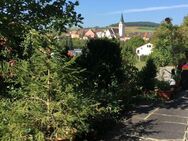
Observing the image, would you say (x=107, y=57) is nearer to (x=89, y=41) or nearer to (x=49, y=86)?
(x=89, y=41)

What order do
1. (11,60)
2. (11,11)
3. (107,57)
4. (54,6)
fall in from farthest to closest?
(107,57) < (11,60) < (54,6) < (11,11)

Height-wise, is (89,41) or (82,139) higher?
(89,41)

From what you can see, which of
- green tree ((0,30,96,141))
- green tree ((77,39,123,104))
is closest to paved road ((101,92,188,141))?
green tree ((77,39,123,104))

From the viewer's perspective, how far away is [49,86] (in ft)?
22.7

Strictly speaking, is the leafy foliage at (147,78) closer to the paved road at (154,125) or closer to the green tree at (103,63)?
the paved road at (154,125)

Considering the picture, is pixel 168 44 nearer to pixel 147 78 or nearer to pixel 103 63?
pixel 147 78

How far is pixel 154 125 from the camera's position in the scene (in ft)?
34.1

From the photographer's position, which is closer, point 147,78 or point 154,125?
point 154,125

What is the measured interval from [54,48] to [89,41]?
5.34 metres

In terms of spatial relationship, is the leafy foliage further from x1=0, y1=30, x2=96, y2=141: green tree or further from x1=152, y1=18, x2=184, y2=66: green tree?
x1=152, y1=18, x2=184, y2=66: green tree

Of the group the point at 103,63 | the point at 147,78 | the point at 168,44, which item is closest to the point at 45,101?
the point at 103,63

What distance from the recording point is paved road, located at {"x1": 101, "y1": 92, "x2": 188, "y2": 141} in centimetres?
923

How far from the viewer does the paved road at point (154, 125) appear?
9227mm

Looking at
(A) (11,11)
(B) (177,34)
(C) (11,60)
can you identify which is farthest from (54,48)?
(B) (177,34)
